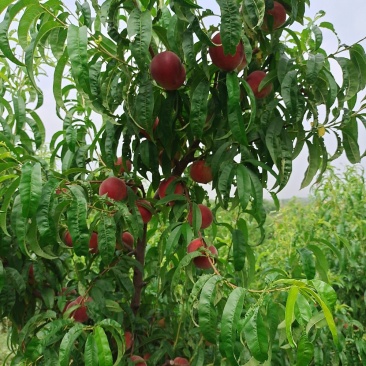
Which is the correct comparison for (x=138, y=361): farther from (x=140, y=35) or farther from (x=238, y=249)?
(x=140, y=35)

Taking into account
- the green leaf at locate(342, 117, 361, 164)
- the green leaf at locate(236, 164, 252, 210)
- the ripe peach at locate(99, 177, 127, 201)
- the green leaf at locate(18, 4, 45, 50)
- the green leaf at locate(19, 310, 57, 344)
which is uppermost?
the green leaf at locate(18, 4, 45, 50)

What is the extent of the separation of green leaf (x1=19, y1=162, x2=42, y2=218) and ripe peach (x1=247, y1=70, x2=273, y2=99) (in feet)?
1.60

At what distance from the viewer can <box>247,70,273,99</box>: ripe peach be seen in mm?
1141

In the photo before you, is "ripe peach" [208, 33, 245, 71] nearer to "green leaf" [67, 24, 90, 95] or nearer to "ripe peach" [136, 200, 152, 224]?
"green leaf" [67, 24, 90, 95]

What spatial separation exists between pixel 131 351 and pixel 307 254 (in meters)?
0.54

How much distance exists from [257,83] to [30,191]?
520 millimetres

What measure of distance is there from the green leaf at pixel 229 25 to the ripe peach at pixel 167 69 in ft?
0.50

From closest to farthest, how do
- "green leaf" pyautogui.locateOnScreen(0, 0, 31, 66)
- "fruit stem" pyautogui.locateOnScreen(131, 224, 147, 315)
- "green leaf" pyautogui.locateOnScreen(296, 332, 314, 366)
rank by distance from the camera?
"green leaf" pyautogui.locateOnScreen(296, 332, 314, 366), "green leaf" pyautogui.locateOnScreen(0, 0, 31, 66), "fruit stem" pyautogui.locateOnScreen(131, 224, 147, 315)

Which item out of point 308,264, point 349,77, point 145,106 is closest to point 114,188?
point 145,106

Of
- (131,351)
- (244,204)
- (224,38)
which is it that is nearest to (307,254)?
(244,204)

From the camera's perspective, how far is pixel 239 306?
854 millimetres

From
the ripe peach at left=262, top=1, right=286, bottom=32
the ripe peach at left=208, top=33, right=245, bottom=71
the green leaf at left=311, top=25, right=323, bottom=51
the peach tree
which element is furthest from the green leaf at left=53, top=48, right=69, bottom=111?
the green leaf at left=311, top=25, right=323, bottom=51

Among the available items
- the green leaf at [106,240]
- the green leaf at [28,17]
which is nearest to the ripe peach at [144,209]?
the green leaf at [106,240]

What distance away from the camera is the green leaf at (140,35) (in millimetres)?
957
